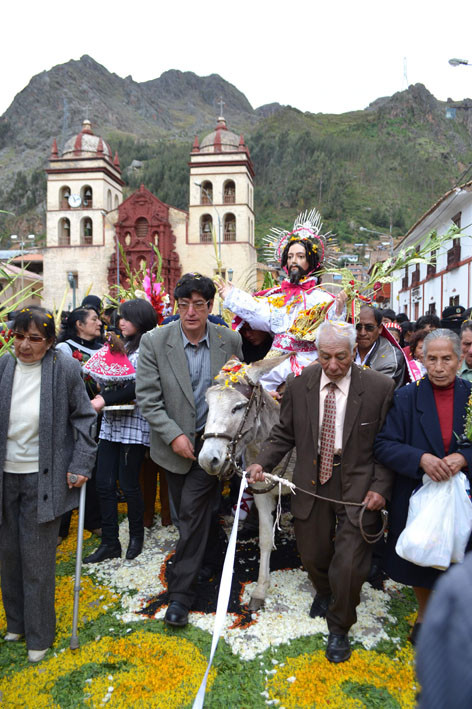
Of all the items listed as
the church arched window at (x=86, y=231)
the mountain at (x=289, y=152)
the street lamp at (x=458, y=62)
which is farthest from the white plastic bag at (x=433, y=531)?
the mountain at (x=289, y=152)

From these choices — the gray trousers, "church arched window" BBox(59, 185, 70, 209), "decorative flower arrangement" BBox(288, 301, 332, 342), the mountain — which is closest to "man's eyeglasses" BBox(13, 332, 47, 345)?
the gray trousers

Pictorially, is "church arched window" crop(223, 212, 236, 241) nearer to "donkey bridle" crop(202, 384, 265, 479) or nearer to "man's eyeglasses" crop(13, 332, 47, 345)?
"donkey bridle" crop(202, 384, 265, 479)

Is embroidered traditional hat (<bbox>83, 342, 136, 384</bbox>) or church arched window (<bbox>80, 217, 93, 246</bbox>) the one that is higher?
church arched window (<bbox>80, 217, 93, 246</bbox>)

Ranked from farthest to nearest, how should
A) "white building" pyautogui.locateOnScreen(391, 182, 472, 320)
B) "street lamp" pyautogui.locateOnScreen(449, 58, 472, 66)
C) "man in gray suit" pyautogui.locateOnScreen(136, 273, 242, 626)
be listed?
"white building" pyautogui.locateOnScreen(391, 182, 472, 320) → "street lamp" pyautogui.locateOnScreen(449, 58, 472, 66) → "man in gray suit" pyautogui.locateOnScreen(136, 273, 242, 626)

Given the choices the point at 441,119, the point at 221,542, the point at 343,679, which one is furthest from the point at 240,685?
the point at 441,119

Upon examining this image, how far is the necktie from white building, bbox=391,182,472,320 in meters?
17.8

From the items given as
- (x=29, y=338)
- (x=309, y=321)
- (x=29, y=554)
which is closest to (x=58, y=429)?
(x=29, y=338)

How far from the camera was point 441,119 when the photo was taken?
150 m

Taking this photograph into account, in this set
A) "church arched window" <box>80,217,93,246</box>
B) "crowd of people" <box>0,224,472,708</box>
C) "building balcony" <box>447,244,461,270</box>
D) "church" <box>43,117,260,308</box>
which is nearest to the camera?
"crowd of people" <box>0,224,472,708</box>

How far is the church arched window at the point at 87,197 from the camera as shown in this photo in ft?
147

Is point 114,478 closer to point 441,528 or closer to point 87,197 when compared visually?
point 441,528

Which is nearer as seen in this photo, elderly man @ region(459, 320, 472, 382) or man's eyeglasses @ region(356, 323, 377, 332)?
elderly man @ region(459, 320, 472, 382)

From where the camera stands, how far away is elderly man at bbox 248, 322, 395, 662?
346 cm

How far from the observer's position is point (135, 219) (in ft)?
147
